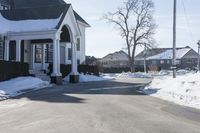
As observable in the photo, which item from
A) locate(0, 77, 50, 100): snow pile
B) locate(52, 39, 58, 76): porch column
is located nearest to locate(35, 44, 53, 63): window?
locate(52, 39, 58, 76): porch column

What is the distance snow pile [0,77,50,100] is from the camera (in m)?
22.2

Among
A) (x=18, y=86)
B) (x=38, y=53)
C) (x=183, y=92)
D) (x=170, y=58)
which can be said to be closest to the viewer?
(x=183, y=92)

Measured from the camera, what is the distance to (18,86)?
82.0 feet

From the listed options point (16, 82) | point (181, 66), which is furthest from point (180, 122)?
point (181, 66)

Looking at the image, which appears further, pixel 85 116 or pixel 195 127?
pixel 85 116

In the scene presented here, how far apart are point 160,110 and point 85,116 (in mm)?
3104

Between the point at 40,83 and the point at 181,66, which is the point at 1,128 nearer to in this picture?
the point at 40,83

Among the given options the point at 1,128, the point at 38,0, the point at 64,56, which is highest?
the point at 38,0

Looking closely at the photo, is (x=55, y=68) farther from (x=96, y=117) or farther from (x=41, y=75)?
(x=96, y=117)

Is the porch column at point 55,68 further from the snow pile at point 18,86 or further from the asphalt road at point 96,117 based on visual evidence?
the asphalt road at point 96,117

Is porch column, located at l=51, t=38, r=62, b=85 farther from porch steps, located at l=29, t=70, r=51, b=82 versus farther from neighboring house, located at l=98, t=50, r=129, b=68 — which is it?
neighboring house, located at l=98, t=50, r=129, b=68

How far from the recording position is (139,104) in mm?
17156

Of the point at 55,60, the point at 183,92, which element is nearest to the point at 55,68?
the point at 55,60

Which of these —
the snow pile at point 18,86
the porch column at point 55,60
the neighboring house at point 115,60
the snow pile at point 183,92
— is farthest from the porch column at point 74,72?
the neighboring house at point 115,60
